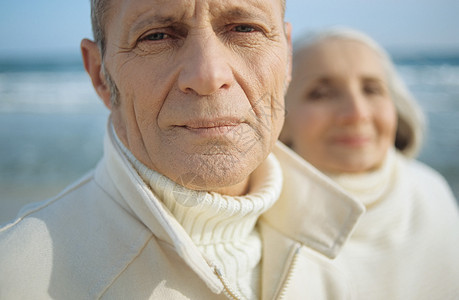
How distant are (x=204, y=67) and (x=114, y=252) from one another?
2.60ft

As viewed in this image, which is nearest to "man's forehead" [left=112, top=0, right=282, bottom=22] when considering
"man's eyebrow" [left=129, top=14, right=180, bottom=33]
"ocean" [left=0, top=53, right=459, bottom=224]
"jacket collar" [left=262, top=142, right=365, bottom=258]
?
"man's eyebrow" [left=129, top=14, right=180, bottom=33]

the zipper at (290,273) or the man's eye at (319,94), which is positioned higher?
the man's eye at (319,94)

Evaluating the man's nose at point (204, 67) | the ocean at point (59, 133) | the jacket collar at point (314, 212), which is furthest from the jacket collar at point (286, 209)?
the ocean at point (59, 133)

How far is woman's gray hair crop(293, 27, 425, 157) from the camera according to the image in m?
3.22

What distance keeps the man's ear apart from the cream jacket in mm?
214

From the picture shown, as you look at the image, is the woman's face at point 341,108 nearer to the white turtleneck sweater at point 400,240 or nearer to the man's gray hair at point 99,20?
the white turtleneck sweater at point 400,240

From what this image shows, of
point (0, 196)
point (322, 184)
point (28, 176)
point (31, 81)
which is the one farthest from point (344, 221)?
point (31, 81)

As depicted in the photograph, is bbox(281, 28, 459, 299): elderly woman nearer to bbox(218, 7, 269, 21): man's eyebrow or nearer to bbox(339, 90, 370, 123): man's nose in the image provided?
bbox(339, 90, 370, 123): man's nose

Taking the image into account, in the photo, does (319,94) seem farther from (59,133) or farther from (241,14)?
(59,133)

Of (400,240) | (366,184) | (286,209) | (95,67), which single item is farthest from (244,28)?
(400,240)

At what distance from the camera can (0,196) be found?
247 inches

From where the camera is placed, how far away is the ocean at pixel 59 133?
6.90m

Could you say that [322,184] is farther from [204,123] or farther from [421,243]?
[421,243]

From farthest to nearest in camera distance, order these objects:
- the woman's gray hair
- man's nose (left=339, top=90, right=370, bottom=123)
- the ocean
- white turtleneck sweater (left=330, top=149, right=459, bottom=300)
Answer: the ocean → the woman's gray hair → man's nose (left=339, top=90, right=370, bottom=123) → white turtleneck sweater (left=330, top=149, right=459, bottom=300)
